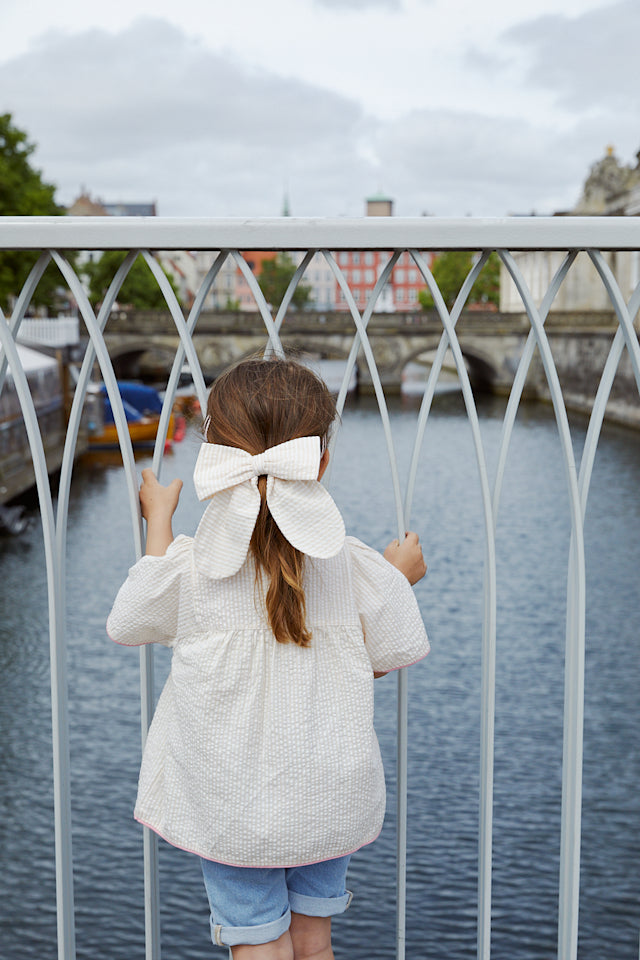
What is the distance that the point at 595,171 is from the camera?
35.5 m

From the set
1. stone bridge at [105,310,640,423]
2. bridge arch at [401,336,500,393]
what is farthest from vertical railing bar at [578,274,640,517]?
bridge arch at [401,336,500,393]

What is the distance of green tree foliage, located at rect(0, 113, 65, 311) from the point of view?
73.2 feet

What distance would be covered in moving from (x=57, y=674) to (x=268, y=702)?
0.33 m

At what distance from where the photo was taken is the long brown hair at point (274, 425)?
116 cm

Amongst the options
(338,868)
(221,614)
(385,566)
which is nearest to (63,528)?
(221,614)

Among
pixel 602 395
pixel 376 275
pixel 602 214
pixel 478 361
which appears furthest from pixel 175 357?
pixel 376 275

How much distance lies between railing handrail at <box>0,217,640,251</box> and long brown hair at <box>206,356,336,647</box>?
0.17m

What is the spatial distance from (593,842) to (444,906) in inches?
62.5

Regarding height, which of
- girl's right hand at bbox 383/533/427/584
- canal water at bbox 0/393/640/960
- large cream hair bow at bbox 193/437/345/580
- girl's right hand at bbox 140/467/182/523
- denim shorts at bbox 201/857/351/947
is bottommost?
canal water at bbox 0/393/640/960

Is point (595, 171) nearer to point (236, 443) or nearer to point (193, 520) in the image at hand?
point (193, 520)

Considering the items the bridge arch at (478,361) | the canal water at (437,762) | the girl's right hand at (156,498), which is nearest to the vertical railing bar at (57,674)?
the girl's right hand at (156,498)

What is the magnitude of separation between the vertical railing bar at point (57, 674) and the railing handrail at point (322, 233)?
0.14m

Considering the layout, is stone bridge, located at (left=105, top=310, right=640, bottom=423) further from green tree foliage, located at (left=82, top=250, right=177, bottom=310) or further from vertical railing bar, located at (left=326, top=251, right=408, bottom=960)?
vertical railing bar, located at (left=326, top=251, right=408, bottom=960)

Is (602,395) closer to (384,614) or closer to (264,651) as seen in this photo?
(384,614)
